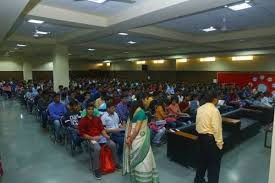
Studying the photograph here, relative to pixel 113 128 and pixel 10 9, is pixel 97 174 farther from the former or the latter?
pixel 10 9

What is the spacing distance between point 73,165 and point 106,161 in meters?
0.78

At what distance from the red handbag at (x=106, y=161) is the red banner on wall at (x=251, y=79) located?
10.2 m

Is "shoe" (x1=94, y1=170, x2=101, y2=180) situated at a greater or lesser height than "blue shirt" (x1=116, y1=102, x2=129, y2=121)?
lesser

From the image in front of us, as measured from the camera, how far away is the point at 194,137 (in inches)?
157

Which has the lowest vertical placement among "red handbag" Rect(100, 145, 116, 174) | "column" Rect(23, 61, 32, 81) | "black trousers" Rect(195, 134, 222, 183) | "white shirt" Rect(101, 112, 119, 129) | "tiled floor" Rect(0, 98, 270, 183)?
"tiled floor" Rect(0, 98, 270, 183)

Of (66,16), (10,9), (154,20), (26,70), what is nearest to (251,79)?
(154,20)

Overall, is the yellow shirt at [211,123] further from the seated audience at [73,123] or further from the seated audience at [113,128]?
the seated audience at [73,123]

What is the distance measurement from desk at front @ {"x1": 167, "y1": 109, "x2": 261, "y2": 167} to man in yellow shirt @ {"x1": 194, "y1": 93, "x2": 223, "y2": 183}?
0.72m

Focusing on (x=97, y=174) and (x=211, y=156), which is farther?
(x=97, y=174)

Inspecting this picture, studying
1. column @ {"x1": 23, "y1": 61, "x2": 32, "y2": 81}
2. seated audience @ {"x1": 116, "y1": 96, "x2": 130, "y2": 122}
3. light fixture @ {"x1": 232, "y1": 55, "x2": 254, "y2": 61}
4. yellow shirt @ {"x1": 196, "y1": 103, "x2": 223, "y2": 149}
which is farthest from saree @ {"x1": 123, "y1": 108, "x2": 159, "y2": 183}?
column @ {"x1": 23, "y1": 61, "x2": 32, "y2": 81}

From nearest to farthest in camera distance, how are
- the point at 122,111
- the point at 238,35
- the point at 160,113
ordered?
the point at 122,111
the point at 160,113
the point at 238,35

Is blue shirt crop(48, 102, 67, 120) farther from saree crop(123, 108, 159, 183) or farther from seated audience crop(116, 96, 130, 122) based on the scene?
saree crop(123, 108, 159, 183)

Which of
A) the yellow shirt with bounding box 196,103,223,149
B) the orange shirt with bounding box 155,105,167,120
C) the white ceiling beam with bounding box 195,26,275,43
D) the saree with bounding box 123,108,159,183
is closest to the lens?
the saree with bounding box 123,108,159,183

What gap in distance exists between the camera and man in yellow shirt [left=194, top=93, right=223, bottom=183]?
3.09m
